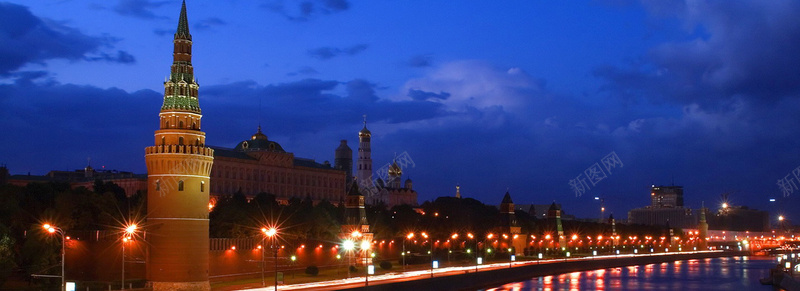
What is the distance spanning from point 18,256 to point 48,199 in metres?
23.7

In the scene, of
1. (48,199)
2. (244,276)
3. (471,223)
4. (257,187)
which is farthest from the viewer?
(257,187)

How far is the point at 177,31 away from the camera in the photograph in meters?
71.1

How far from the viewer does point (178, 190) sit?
226 ft

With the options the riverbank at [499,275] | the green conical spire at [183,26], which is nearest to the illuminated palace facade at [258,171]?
the riverbank at [499,275]

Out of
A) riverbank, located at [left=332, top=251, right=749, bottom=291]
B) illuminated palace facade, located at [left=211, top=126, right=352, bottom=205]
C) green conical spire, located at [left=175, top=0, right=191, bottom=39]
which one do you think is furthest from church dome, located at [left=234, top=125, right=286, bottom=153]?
green conical spire, located at [left=175, top=0, right=191, bottom=39]

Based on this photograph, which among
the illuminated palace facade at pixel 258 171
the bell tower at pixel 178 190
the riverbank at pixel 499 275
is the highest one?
the illuminated palace facade at pixel 258 171

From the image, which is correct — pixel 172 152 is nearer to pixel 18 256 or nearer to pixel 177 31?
pixel 177 31

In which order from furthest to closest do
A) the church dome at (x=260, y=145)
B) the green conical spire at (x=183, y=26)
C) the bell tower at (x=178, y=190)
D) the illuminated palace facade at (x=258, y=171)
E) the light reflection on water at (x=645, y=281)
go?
the church dome at (x=260, y=145), the illuminated palace facade at (x=258, y=171), the light reflection on water at (x=645, y=281), the green conical spire at (x=183, y=26), the bell tower at (x=178, y=190)

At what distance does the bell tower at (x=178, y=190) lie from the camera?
6869 cm

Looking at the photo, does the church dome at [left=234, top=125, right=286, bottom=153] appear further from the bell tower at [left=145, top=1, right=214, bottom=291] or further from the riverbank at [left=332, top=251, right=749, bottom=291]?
the bell tower at [left=145, top=1, right=214, bottom=291]

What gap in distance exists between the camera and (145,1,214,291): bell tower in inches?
2704

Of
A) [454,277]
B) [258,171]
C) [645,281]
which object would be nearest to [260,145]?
[258,171]

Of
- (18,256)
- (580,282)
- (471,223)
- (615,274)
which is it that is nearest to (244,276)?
(18,256)

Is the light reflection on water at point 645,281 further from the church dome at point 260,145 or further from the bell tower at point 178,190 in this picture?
the church dome at point 260,145
